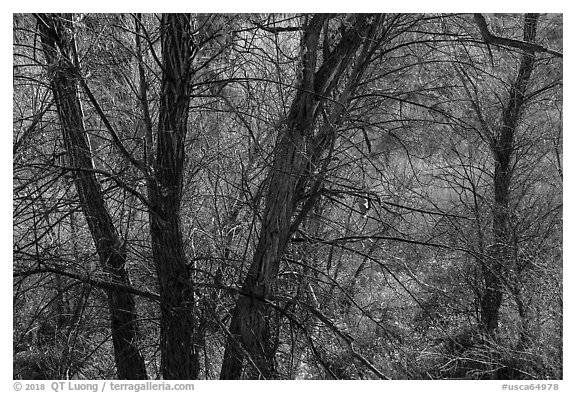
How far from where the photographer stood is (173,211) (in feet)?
16.6

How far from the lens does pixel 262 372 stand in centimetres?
479

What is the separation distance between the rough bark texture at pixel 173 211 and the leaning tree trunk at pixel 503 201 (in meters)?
3.61

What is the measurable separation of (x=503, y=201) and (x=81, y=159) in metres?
5.61

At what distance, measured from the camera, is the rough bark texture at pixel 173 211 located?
16.1 ft

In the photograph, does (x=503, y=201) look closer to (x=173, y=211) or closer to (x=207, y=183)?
(x=207, y=183)

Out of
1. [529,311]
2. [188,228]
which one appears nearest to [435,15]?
[188,228]

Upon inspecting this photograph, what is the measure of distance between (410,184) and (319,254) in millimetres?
1075

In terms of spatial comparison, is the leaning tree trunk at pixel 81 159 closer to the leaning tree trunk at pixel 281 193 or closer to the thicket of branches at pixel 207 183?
the thicket of branches at pixel 207 183

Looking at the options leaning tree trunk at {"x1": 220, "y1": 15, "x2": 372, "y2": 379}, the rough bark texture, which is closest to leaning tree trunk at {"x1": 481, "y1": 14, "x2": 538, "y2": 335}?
leaning tree trunk at {"x1": 220, "y1": 15, "x2": 372, "y2": 379}

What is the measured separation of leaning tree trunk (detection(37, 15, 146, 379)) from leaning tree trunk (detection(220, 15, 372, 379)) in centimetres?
72

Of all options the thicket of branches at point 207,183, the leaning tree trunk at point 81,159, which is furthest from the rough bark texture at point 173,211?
the leaning tree trunk at point 81,159

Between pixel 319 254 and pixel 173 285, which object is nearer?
pixel 173 285

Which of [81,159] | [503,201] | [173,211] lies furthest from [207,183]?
[503,201]

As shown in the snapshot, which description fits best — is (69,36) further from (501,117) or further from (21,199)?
(501,117)
